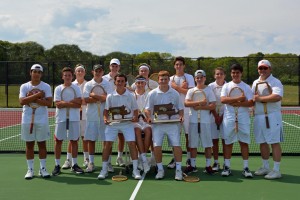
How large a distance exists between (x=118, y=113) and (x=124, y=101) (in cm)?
24

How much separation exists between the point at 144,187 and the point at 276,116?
2.66 meters

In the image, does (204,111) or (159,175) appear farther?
(204,111)

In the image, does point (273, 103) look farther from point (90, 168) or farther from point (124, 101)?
point (90, 168)

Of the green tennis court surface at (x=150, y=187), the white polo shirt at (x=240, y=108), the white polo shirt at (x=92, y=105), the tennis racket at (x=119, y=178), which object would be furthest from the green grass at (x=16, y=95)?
the tennis racket at (x=119, y=178)

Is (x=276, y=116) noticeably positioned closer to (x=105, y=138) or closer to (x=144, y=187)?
(x=144, y=187)

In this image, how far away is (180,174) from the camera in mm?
7074

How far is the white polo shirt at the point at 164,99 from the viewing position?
7164mm

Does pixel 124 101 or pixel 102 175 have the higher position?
pixel 124 101

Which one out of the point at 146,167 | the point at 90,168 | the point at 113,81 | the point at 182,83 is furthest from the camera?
the point at 113,81

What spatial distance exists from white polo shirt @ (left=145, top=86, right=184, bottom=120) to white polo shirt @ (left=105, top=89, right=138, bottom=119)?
0.26 meters

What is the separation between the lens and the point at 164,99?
282 inches

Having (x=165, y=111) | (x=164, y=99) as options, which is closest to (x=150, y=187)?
(x=165, y=111)

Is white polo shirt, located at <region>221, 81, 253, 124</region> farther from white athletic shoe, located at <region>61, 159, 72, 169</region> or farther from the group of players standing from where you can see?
white athletic shoe, located at <region>61, 159, 72, 169</region>

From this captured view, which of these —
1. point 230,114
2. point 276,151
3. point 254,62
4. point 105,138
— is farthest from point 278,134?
point 254,62
